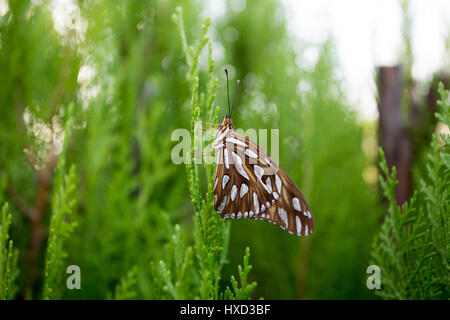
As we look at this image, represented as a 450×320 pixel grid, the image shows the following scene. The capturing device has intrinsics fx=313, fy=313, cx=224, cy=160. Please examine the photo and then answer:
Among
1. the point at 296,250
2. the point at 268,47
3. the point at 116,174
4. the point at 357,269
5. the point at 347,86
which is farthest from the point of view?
the point at 268,47

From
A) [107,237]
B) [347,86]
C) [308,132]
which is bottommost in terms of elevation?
[107,237]

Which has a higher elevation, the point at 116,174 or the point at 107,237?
the point at 116,174

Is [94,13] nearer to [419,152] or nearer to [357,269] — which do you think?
[419,152]

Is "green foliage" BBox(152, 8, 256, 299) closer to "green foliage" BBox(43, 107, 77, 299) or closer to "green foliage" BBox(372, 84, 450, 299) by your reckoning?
"green foliage" BBox(43, 107, 77, 299)

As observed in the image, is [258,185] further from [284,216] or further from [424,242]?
[424,242]

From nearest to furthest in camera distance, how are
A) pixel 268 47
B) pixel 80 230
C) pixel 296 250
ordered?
pixel 80 230
pixel 296 250
pixel 268 47

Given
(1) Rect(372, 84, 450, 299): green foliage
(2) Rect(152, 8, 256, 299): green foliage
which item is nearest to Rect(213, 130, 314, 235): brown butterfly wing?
(2) Rect(152, 8, 256, 299): green foliage

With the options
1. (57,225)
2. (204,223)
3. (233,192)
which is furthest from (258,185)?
(57,225)
